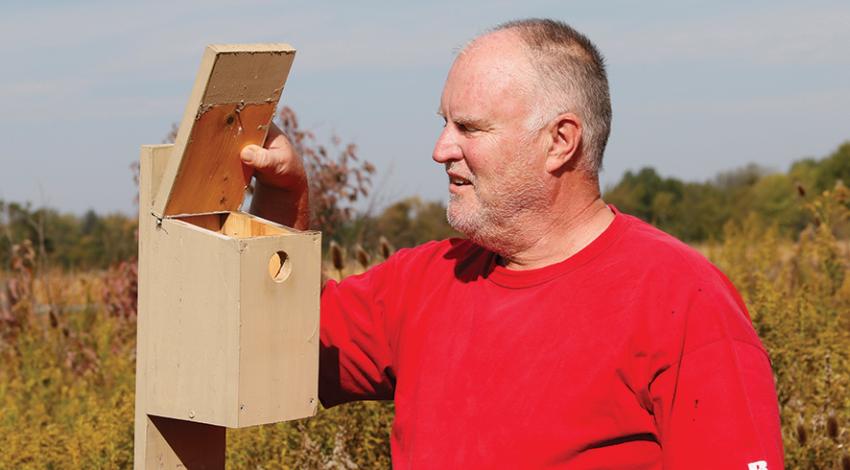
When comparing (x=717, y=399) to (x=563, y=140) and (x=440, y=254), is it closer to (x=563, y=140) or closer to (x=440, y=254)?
(x=563, y=140)

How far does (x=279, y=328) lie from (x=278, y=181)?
1.39 ft

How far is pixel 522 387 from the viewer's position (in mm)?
2566

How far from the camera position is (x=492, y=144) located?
2.68 metres

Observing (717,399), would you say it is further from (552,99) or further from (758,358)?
(552,99)

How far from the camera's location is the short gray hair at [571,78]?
269cm

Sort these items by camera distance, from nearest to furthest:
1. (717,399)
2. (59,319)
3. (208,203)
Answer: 1. (717,399)
2. (208,203)
3. (59,319)

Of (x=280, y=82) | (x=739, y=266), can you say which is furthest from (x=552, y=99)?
(x=739, y=266)

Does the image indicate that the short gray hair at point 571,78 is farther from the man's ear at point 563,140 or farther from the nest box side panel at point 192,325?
the nest box side panel at point 192,325

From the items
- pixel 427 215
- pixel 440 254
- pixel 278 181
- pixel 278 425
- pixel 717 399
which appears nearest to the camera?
pixel 717 399

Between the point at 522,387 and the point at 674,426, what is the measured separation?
354 millimetres

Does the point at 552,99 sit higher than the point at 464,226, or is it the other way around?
the point at 552,99

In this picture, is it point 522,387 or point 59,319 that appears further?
point 59,319

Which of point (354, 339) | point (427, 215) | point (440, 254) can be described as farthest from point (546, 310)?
point (427, 215)

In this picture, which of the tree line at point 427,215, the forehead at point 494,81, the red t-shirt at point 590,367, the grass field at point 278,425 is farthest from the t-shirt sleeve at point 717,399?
the tree line at point 427,215
